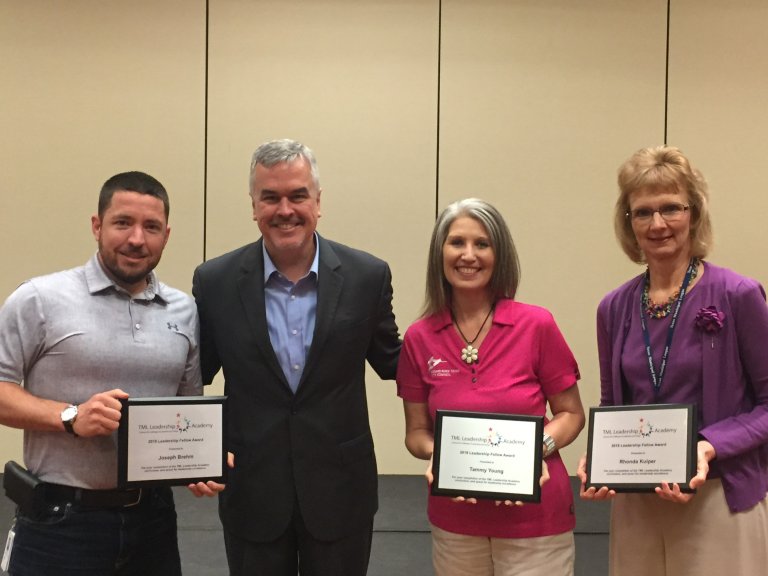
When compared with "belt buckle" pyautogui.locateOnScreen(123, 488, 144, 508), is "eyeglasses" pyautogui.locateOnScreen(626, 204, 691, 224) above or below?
above

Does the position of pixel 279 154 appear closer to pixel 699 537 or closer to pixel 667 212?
pixel 667 212

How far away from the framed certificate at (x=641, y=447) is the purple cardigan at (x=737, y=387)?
3.5 inches

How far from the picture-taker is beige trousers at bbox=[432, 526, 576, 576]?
2197 millimetres

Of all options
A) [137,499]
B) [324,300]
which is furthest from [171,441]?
[324,300]

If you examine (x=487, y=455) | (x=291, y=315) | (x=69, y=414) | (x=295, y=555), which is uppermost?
(x=291, y=315)

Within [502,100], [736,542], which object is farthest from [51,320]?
[502,100]

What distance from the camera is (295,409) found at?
2283 mm

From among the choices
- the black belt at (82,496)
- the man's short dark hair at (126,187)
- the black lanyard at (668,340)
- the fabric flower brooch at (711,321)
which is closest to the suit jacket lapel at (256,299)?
the man's short dark hair at (126,187)

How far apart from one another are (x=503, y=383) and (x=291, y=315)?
0.65 m

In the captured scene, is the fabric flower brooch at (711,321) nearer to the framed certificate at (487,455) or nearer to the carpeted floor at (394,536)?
the framed certificate at (487,455)

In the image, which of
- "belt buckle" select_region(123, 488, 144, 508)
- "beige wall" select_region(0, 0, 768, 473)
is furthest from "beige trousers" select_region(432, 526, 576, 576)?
"beige wall" select_region(0, 0, 768, 473)

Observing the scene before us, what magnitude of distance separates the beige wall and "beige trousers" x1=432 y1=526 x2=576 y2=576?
3023 millimetres

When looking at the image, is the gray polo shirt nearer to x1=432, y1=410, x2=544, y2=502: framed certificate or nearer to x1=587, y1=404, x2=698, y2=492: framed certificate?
x1=432, y1=410, x2=544, y2=502: framed certificate

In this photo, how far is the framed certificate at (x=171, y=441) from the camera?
2068 millimetres
